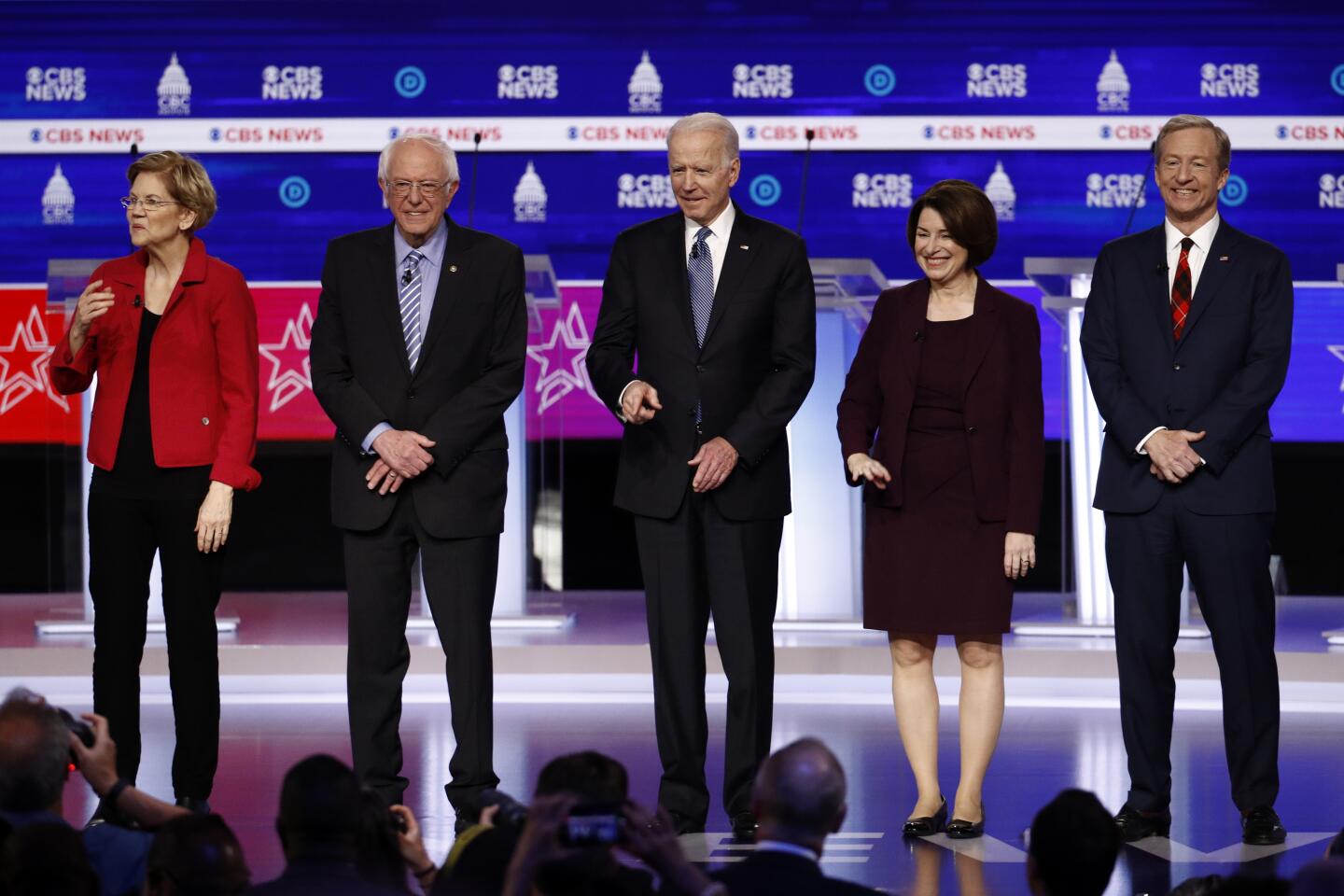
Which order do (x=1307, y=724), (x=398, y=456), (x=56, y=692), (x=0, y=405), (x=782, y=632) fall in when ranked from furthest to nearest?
(x=0, y=405)
(x=782, y=632)
(x=56, y=692)
(x=1307, y=724)
(x=398, y=456)

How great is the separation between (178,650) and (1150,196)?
5.01m

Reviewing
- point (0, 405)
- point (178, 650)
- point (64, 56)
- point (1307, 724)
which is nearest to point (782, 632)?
point (1307, 724)

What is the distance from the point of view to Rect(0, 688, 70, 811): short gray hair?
2334 millimetres

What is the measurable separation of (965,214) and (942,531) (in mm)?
685

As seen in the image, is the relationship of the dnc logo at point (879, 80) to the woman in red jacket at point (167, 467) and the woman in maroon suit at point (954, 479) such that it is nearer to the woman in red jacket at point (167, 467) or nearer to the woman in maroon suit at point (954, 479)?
the woman in maroon suit at point (954, 479)

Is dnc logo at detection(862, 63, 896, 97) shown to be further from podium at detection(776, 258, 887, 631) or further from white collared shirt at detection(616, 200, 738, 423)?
white collared shirt at detection(616, 200, 738, 423)

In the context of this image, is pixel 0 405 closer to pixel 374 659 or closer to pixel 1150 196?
pixel 374 659

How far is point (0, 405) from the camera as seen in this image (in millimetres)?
7473

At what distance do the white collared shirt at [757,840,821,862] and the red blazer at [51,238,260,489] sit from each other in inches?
77.4

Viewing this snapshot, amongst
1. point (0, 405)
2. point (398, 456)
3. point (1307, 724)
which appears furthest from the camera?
point (0, 405)

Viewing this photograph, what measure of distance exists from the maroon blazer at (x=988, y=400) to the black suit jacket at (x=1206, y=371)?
0.17 metres

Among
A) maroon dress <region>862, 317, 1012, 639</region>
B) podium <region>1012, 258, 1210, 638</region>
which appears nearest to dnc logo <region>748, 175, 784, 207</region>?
podium <region>1012, 258, 1210, 638</region>

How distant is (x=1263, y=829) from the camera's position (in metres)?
3.71

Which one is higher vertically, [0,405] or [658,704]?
[0,405]
